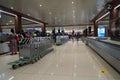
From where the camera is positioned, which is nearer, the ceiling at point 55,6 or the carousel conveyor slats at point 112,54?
the carousel conveyor slats at point 112,54

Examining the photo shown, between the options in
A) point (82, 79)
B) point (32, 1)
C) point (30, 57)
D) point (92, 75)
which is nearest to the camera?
point (82, 79)

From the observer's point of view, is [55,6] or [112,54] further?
[55,6]

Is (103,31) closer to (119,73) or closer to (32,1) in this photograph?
(32,1)

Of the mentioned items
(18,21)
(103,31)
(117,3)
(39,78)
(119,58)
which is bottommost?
(39,78)

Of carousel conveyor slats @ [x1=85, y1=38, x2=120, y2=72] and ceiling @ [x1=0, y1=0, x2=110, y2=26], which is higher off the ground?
ceiling @ [x1=0, y1=0, x2=110, y2=26]

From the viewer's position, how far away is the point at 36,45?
19.5 feet

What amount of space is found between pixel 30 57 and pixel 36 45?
895mm

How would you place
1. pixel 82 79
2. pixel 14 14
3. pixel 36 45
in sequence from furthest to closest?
pixel 14 14 < pixel 36 45 < pixel 82 79

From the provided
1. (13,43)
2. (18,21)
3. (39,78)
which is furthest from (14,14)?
(39,78)

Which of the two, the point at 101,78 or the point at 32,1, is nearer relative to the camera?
the point at 101,78

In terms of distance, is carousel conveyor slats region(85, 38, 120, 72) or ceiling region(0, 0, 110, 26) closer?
carousel conveyor slats region(85, 38, 120, 72)

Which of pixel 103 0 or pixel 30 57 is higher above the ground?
pixel 103 0

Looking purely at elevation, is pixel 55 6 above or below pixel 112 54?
above

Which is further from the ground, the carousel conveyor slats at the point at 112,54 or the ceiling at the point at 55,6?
the ceiling at the point at 55,6
